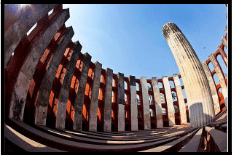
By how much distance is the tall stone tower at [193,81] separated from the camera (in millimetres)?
8414

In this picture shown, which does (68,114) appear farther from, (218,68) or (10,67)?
(218,68)

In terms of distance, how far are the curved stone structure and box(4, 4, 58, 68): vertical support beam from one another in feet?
0.11

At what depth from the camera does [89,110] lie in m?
13.3

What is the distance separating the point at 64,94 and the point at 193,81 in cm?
988

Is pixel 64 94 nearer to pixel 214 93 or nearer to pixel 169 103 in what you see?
pixel 169 103

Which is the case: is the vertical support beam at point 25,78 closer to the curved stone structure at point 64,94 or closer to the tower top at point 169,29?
the curved stone structure at point 64,94

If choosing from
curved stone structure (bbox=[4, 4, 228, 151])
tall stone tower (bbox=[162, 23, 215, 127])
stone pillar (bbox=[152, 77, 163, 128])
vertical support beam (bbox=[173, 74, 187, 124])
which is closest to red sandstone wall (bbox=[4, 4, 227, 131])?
curved stone structure (bbox=[4, 4, 228, 151])

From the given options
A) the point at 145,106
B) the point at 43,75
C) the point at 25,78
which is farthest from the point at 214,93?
the point at 25,78

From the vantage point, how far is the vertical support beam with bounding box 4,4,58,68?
4516 millimetres

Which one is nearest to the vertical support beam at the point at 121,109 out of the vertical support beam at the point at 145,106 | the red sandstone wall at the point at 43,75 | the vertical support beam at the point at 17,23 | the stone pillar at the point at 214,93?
Result: the red sandstone wall at the point at 43,75

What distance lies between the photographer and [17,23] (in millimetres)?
5227

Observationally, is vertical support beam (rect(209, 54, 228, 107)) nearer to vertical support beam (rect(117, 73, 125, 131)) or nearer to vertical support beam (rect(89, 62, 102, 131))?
vertical support beam (rect(117, 73, 125, 131))

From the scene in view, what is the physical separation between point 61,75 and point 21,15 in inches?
263

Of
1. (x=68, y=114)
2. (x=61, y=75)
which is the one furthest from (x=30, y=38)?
(x=68, y=114)
